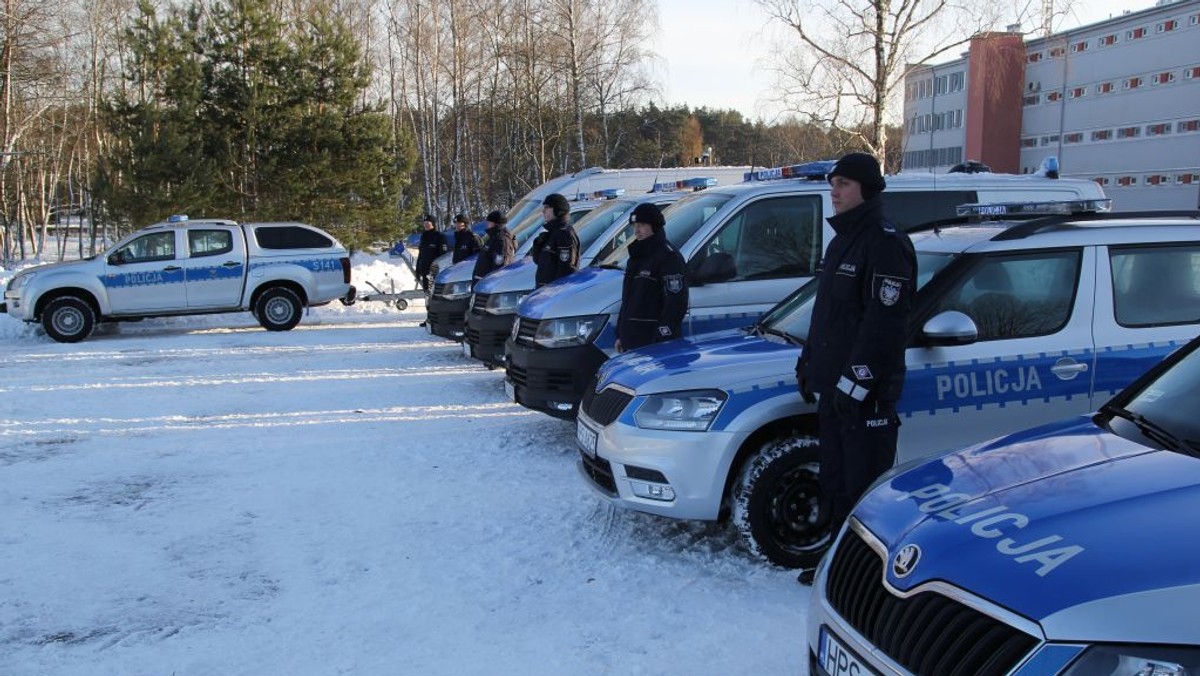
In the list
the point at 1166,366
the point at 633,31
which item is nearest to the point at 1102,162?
the point at 633,31

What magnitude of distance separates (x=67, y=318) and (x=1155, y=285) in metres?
14.5

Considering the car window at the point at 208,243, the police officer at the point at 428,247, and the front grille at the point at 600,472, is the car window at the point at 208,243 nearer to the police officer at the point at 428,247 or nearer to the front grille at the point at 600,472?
the police officer at the point at 428,247

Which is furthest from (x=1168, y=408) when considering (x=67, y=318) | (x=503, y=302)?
(x=67, y=318)

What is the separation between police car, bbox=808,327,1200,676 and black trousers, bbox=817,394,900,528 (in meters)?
0.94

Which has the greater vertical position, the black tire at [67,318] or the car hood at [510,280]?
the car hood at [510,280]

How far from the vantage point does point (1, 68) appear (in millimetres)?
26766

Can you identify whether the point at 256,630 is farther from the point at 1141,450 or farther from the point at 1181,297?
the point at 1181,297

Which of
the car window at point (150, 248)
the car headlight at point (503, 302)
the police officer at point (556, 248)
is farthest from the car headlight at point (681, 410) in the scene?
the car window at point (150, 248)

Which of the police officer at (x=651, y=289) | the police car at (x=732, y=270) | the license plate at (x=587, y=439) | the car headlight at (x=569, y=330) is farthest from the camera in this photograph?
the car headlight at (x=569, y=330)

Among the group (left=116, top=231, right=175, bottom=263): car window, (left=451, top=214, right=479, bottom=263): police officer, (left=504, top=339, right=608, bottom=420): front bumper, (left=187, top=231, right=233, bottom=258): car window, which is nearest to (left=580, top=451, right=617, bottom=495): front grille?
(left=504, top=339, right=608, bottom=420): front bumper

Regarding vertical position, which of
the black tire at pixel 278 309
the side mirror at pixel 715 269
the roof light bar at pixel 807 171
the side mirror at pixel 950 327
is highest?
the roof light bar at pixel 807 171

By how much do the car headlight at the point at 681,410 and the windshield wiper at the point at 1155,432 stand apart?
72.4 inches

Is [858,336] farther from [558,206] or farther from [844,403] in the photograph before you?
[558,206]

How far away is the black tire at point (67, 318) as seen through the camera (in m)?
14.0
